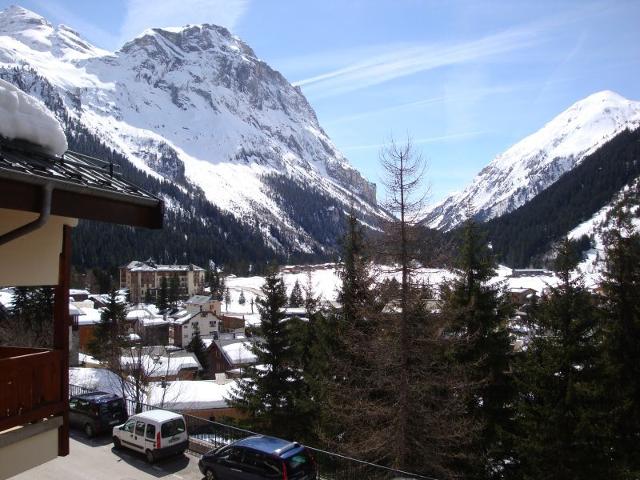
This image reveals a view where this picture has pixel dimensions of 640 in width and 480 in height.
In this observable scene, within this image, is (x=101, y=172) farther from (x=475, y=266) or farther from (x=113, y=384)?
(x=113, y=384)

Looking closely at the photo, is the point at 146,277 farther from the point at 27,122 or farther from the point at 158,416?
the point at 27,122

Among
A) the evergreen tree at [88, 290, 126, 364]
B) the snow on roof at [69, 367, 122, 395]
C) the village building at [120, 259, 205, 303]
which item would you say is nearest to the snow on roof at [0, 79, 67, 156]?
the snow on roof at [69, 367, 122, 395]

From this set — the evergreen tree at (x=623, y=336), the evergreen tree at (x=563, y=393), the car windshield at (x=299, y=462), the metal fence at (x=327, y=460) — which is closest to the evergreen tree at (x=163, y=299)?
the metal fence at (x=327, y=460)

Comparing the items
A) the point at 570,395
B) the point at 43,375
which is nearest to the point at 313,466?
the point at 570,395

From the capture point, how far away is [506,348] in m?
18.4

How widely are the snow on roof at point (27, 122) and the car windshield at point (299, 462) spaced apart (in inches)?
435

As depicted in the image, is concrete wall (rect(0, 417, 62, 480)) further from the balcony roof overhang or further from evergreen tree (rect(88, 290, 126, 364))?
evergreen tree (rect(88, 290, 126, 364))

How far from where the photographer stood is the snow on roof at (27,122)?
4.27 metres

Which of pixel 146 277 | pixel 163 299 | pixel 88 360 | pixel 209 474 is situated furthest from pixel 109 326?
pixel 146 277

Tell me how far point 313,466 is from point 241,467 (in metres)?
1.93

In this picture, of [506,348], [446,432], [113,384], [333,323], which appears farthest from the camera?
[113,384]

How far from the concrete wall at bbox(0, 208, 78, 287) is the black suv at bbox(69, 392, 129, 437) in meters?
16.1

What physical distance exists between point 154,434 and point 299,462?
18.0 ft

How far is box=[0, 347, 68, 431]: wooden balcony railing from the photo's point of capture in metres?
4.37
